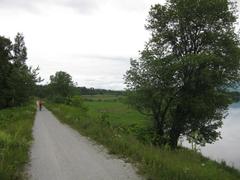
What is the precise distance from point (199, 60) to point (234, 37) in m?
3.85

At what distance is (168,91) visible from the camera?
895 inches

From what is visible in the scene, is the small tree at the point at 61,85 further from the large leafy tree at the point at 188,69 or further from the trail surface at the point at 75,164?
the trail surface at the point at 75,164

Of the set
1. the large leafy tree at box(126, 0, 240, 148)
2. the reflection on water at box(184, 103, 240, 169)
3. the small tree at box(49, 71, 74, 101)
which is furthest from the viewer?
the small tree at box(49, 71, 74, 101)

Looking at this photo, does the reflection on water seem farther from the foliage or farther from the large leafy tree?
the foliage

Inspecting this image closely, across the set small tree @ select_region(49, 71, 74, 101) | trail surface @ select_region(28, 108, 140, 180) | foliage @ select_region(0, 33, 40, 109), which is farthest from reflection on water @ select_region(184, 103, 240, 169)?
small tree @ select_region(49, 71, 74, 101)

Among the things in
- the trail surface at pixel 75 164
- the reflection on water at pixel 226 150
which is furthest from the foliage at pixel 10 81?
the trail surface at pixel 75 164

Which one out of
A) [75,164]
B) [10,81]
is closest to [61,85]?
[10,81]

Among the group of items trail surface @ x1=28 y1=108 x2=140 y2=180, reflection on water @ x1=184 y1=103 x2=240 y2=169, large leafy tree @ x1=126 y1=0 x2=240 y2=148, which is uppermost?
large leafy tree @ x1=126 y1=0 x2=240 y2=148

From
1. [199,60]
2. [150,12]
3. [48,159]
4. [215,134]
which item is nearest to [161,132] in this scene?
[215,134]

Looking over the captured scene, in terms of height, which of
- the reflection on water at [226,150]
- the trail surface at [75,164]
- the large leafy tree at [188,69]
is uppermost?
the large leafy tree at [188,69]

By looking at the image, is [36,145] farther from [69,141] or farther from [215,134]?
[215,134]

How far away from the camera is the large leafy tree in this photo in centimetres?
2172

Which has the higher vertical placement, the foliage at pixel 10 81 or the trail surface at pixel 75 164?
the foliage at pixel 10 81

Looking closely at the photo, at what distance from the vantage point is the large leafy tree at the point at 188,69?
2172 cm
